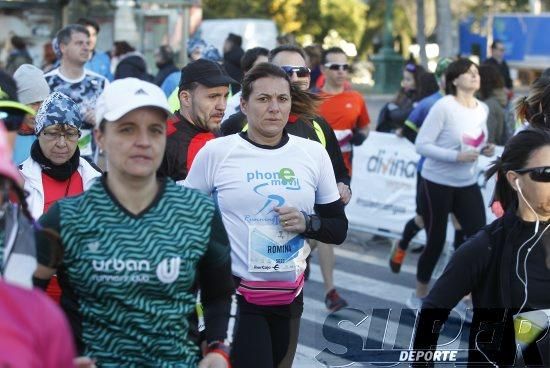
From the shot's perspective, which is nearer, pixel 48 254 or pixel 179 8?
pixel 48 254

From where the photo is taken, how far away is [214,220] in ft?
12.0

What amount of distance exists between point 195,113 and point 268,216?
4.03 feet

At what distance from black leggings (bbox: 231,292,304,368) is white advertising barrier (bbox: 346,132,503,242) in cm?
673

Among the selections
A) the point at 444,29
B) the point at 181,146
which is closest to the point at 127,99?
the point at 181,146

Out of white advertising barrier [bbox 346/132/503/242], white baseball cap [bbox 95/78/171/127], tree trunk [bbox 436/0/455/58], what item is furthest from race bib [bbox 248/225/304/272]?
tree trunk [bbox 436/0/455/58]

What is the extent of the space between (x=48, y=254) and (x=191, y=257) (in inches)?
16.6

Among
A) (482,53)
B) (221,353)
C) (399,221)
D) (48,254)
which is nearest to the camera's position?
(48,254)

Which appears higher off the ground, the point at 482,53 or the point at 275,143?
the point at 275,143

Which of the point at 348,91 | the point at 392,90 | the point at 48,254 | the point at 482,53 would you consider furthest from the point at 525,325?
the point at 482,53

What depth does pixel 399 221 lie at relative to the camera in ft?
40.4

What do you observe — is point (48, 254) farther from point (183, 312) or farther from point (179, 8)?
point (179, 8)

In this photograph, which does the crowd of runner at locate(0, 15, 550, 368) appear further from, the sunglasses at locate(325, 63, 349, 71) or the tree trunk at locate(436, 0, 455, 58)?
the tree trunk at locate(436, 0, 455, 58)

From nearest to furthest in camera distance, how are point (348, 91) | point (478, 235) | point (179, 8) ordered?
point (478, 235) < point (348, 91) < point (179, 8)

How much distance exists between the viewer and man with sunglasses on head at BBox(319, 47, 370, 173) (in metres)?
10.1
